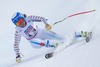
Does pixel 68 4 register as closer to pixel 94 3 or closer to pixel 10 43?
pixel 94 3

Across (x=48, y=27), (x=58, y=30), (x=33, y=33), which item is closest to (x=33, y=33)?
(x=33, y=33)

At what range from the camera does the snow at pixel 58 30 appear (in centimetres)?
224

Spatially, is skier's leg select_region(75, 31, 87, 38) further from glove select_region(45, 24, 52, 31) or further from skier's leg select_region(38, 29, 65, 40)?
glove select_region(45, 24, 52, 31)

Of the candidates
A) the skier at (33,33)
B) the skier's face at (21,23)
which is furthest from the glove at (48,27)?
the skier's face at (21,23)

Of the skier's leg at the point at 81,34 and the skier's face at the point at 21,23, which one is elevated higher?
the skier's face at the point at 21,23

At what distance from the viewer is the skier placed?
90.8 inches

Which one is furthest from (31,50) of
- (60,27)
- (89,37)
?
(89,37)

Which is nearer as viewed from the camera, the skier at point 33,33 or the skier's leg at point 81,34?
the skier at point 33,33

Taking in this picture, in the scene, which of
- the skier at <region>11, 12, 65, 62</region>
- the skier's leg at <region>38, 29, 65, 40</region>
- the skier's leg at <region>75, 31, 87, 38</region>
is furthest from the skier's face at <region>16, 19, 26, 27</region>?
the skier's leg at <region>75, 31, 87, 38</region>

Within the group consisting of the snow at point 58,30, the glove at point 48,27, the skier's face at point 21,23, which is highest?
the skier's face at point 21,23

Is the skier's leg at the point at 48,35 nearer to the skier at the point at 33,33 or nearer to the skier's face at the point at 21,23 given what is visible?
the skier at the point at 33,33

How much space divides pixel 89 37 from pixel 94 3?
627mm

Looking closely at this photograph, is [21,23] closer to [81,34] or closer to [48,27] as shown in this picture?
[48,27]

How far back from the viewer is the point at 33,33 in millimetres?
2363
